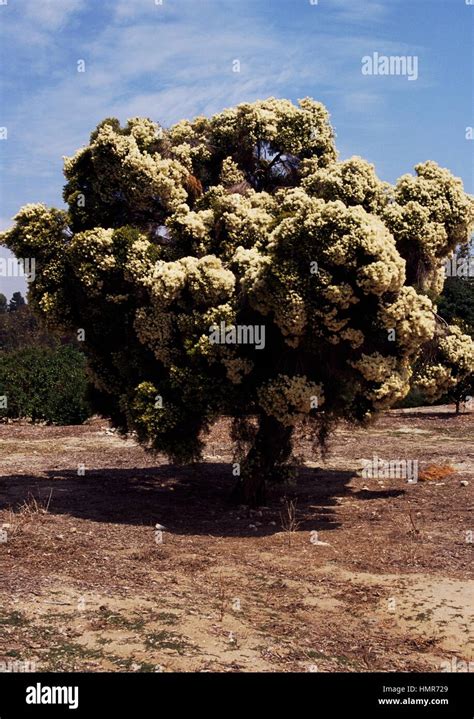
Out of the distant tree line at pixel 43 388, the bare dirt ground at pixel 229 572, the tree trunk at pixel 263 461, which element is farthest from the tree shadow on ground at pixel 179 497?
the distant tree line at pixel 43 388

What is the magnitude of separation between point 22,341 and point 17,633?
4110 centimetres

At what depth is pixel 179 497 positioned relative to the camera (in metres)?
13.9

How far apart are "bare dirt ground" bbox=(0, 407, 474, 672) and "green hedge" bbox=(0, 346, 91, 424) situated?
7.07 metres

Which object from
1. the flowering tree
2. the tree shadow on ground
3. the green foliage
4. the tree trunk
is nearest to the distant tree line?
the tree shadow on ground

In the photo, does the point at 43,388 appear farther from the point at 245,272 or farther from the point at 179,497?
the point at 245,272

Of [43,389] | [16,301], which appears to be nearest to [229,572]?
[43,389]

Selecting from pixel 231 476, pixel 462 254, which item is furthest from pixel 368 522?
pixel 462 254

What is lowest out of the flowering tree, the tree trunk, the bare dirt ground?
the bare dirt ground

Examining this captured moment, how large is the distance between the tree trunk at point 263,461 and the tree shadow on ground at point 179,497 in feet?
0.93

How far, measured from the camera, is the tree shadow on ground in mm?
11992

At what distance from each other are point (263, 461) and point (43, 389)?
1315 cm

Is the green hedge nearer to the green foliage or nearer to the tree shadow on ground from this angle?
the tree shadow on ground

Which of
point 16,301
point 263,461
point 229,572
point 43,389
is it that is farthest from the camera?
point 16,301
